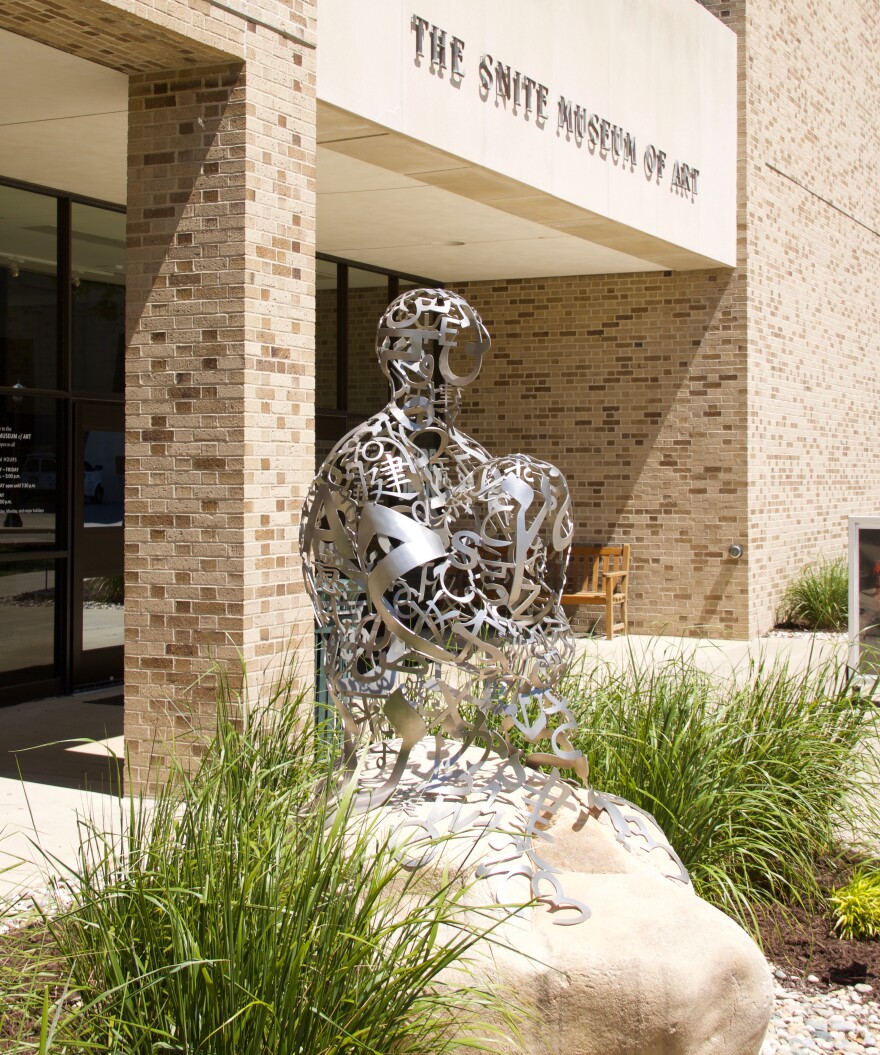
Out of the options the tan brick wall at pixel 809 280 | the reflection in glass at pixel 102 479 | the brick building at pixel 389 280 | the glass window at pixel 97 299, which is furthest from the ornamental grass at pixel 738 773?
the tan brick wall at pixel 809 280

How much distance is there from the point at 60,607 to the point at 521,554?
22.1 feet

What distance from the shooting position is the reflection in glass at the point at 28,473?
9703mm

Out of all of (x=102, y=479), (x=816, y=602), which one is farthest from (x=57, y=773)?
(x=816, y=602)

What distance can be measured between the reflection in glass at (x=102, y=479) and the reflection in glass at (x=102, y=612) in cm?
47

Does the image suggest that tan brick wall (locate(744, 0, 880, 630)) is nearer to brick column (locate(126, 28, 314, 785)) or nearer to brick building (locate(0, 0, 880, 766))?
brick building (locate(0, 0, 880, 766))

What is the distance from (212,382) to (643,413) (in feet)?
26.4

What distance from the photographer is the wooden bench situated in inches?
525

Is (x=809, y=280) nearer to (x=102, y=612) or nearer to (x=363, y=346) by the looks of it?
(x=363, y=346)

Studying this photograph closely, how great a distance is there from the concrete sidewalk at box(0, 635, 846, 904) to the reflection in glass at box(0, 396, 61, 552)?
4.10 ft

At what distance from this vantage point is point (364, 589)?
4340 millimetres

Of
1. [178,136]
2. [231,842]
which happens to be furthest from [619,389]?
[231,842]

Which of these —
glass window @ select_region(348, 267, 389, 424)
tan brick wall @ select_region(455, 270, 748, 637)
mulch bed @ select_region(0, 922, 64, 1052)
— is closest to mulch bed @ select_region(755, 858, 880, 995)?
mulch bed @ select_region(0, 922, 64, 1052)

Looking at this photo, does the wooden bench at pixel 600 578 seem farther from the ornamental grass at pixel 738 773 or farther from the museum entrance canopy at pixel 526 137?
the ornamental grass at pixel 738 773

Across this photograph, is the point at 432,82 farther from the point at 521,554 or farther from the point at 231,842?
the point at 231,842
